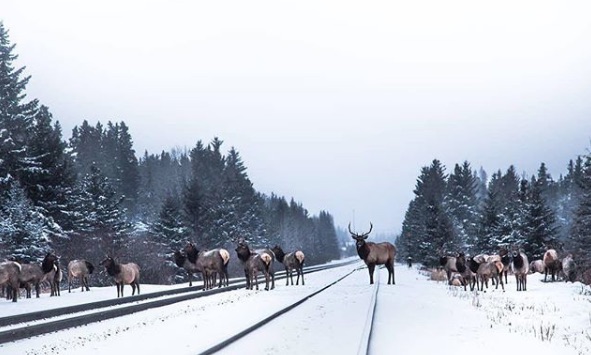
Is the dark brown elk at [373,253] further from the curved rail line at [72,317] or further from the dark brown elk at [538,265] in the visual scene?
the dark brown elk at [538,265]

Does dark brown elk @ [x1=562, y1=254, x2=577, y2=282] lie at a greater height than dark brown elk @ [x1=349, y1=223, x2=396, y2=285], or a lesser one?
lesser

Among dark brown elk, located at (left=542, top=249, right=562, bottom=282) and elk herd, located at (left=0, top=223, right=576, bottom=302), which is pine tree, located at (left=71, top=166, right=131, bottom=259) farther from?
dark brown elk, located at (left=542, top=249, right=562, bottom=282)

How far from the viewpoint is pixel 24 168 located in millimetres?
38844

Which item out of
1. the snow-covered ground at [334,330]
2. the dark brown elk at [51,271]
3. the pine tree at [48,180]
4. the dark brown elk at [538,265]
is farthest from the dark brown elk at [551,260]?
the pine tree at [48,180]

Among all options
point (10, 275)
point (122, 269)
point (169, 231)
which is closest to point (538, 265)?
point (122, 269)

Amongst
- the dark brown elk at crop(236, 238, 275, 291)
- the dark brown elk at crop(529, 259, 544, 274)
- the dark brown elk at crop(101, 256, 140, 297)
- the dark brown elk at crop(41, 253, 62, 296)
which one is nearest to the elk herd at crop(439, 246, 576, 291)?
the dark brown elk at crop(529, 259, 544, 274)

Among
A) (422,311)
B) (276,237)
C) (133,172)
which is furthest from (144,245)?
(133,172)

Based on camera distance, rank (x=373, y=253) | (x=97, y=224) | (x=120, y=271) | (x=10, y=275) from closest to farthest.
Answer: (x=10, y=275) → (x=120, y=271) → (x=373, y=253) → (x=97, y=224)

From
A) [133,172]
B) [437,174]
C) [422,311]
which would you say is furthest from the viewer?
[133,172]

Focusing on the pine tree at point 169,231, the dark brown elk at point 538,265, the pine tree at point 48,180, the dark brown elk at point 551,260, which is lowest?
the dark brown elk at point 538,265

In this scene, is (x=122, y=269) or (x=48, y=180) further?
(x=48, y=180)

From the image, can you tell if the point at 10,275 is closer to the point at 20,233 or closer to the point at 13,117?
the point at 20,233

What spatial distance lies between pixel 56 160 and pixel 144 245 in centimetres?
1037

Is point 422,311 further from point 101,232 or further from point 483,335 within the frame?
point 101,232
